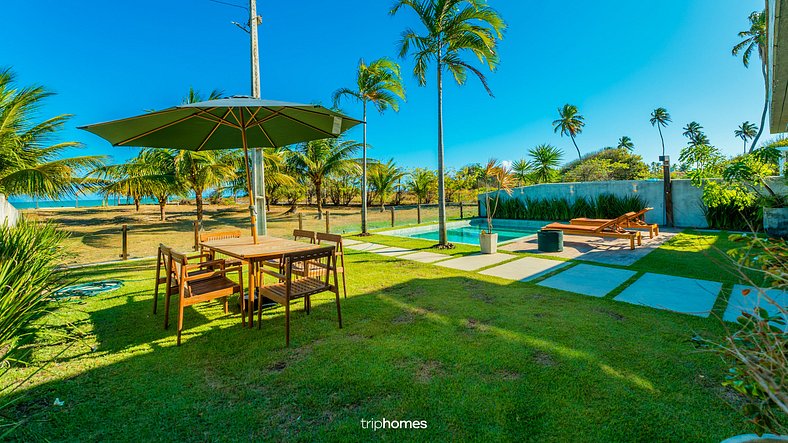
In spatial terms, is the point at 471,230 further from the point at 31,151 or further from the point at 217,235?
the point at 31,151

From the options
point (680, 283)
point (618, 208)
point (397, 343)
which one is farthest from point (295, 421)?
point (618, 208)

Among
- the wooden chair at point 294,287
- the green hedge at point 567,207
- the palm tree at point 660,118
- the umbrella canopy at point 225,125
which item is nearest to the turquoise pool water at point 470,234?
the green hedge at point 567,207

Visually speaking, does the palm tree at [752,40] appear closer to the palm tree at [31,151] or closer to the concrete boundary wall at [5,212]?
the palm tree at [31,151]

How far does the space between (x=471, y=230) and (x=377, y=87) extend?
7.11 meters

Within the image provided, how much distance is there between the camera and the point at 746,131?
166ft

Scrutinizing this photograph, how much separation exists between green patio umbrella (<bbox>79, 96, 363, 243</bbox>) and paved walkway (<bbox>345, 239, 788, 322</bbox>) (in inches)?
139

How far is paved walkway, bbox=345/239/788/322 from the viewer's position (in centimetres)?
383

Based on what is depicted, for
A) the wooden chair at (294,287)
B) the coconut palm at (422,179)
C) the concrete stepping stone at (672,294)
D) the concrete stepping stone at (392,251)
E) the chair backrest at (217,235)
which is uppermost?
the coconut palm at (422,179)

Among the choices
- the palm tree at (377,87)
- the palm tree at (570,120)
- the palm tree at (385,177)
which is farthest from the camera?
the palm tree at (570,120)

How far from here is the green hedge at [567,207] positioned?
38.8ft

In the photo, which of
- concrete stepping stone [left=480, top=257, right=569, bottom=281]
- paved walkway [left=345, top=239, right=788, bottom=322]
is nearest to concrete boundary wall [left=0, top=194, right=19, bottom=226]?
paved walkway [left=345, top=239, right=788, bottom=322]

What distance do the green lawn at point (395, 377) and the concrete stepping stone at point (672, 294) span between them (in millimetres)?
323

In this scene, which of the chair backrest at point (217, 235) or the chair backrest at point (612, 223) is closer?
the chair backrest at point (217, 235)

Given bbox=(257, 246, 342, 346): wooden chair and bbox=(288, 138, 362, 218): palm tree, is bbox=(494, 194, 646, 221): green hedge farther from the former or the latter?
bbox=(257, 246, 342, 346): wooden chair
